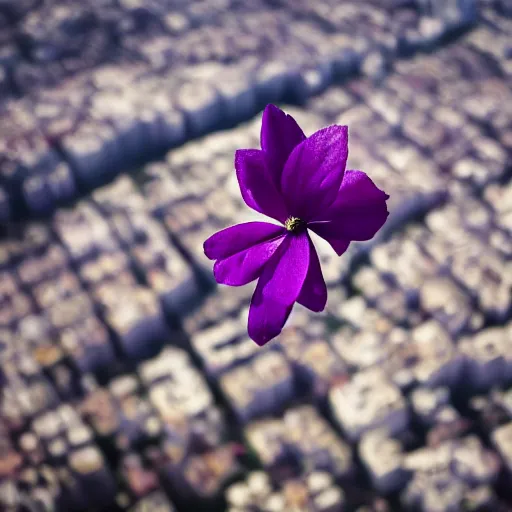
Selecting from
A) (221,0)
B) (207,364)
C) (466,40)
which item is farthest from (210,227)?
(466,40)

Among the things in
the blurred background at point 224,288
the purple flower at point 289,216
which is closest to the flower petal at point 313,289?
the purple flower at point 289,216

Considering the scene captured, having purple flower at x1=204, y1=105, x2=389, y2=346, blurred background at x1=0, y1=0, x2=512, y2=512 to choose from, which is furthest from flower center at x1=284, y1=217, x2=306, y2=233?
blurred background at x1=0, y1=0, x2=512, y2=512

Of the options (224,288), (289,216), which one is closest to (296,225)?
(289,216)

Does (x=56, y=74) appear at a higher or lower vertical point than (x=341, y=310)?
higher

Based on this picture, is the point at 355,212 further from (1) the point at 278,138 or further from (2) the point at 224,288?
(2) the point at 224,288

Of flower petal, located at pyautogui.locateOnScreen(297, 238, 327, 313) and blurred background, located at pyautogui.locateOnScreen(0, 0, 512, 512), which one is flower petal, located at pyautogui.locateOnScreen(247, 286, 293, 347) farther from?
blurred background, located at pyautogui.locateOnScreen(0, 0, 512, 512)

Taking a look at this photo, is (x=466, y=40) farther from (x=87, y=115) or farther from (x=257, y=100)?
(x=87, y=115)
